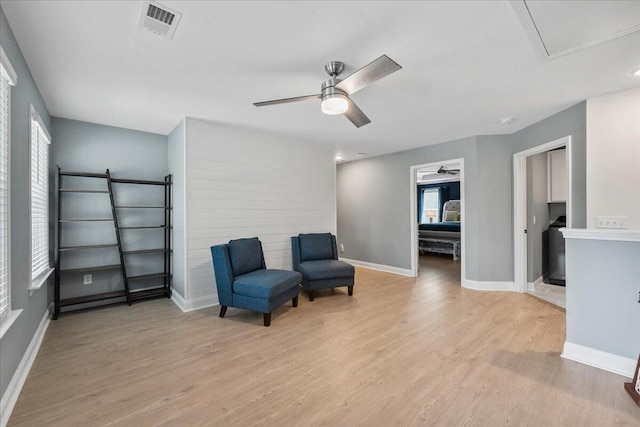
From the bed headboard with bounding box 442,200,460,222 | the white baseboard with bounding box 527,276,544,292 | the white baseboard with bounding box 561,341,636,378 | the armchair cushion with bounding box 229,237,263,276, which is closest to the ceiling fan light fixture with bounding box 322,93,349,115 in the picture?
the armchair cushion with bounding box 229,237,263,276

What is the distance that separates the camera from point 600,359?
221cm

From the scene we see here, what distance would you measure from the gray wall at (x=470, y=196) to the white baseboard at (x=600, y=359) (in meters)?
1.33

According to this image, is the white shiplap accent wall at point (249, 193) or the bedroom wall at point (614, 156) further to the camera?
the white shiplap accent wall at point (249, 193)

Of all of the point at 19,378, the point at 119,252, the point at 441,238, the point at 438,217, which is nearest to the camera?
the point at 19,378

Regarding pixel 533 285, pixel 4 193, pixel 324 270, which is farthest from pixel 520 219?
pixel 4 193

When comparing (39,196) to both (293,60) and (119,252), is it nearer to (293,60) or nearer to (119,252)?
(119,252)

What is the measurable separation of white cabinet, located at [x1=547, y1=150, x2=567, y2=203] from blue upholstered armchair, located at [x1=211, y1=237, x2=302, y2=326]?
441 centimetres

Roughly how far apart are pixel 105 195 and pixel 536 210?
6.25m

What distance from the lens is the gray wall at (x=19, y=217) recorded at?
179 centimetres

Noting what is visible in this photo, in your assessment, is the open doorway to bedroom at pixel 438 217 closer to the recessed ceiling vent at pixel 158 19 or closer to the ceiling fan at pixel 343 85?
the ceiling fan at pixel 343 85

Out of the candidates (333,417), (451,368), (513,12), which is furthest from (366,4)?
(451,368)

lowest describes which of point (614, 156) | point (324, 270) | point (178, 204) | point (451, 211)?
point (324, 270)

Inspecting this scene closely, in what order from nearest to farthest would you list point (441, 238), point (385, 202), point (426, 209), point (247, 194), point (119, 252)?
point (119, 252) → point (247, 194) → point (385, 202) → point (441, 238) → point (426, 209)

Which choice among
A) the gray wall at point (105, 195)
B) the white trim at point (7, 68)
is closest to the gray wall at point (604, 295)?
the white trim at point (7, 68)
